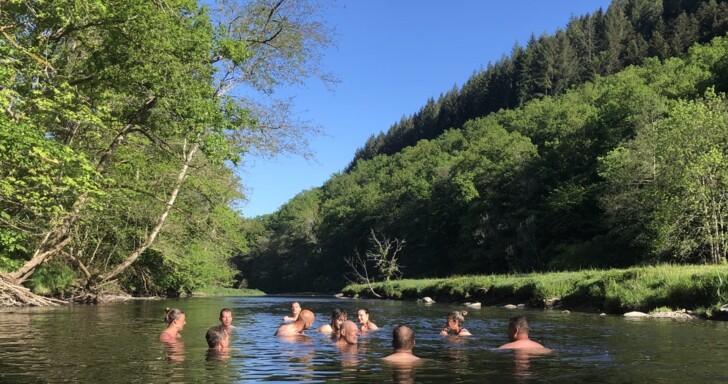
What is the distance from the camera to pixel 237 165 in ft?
83.7

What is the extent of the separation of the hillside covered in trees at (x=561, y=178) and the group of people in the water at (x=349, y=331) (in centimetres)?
3127

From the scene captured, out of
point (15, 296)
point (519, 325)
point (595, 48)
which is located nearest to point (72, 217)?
point (15, 296)

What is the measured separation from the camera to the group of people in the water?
11.8 meters

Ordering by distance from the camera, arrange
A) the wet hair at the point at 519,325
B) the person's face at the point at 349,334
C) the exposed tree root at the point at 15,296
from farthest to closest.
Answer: the exposed tree root at the point at 15,296 < the person's face at the point at 349,334 < the wet hair at the point at 519,325

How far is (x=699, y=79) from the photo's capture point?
90.9 meters

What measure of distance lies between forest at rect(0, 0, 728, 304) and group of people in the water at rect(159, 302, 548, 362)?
7031mm

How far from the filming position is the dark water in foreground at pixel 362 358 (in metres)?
10.0

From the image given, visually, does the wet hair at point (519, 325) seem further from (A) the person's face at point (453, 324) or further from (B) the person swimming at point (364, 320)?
(B) the person swimming at point (364, 320)

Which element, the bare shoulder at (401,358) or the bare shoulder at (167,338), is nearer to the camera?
the bare shoulder at (401,358)

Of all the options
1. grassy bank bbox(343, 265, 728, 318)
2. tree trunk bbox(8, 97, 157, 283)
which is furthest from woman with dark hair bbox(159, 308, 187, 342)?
grassy bank bbox(343, 265, 728, 318)

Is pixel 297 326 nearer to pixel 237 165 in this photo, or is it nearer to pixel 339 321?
pixel 339 321

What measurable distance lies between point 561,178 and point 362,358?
260 feet

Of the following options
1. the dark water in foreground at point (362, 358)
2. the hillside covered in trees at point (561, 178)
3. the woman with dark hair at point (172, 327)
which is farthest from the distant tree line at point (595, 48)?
the woman with dark hair at point (172, 327)

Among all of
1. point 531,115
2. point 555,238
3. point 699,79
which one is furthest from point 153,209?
point 531,115
